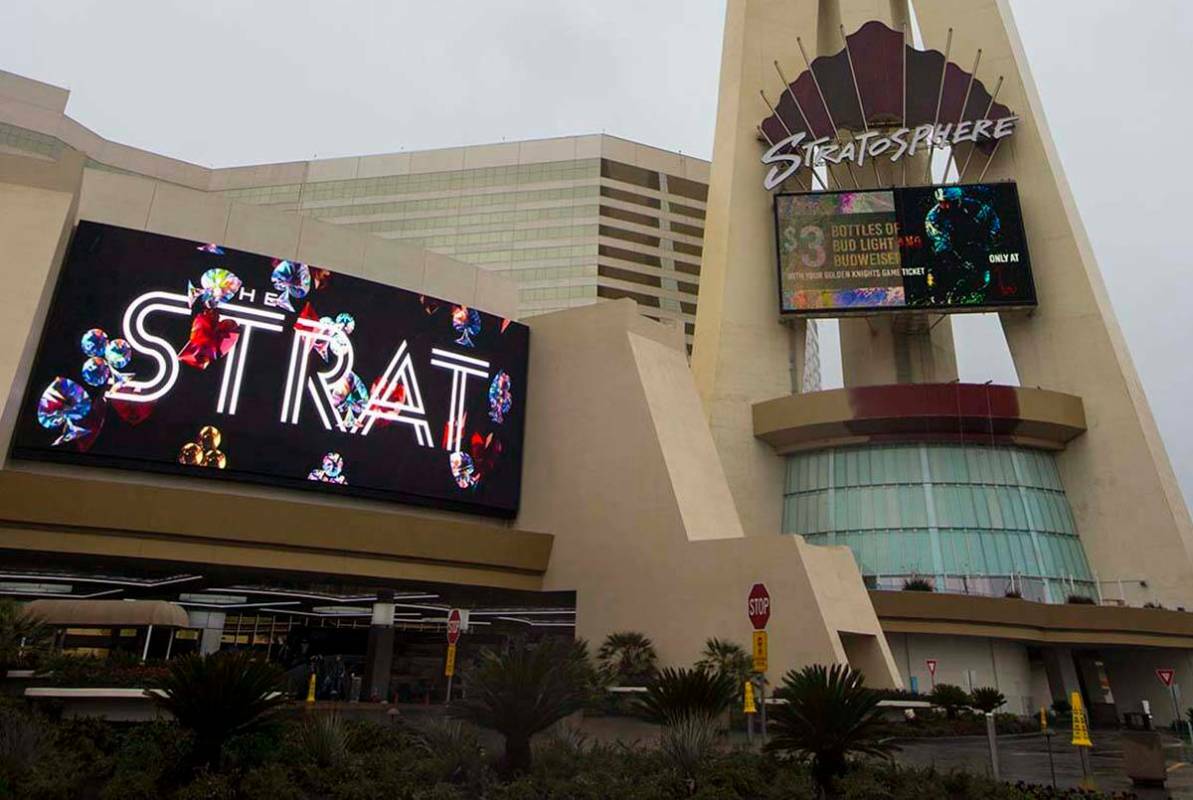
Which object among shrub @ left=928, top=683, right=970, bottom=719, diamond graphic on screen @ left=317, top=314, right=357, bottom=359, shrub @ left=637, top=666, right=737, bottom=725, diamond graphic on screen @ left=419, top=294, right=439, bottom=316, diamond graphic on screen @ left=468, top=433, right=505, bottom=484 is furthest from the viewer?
diamond graphic on screen @ left=419, top=294, right=439, bottom=316

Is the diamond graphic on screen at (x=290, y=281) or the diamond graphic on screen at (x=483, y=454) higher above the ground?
the diamond graphic on screen at (x=290, y=281)

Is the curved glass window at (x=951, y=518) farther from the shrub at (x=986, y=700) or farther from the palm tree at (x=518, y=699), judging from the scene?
the palm tree at (x=518, y=699)

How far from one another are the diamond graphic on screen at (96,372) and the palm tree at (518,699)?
1909 cm

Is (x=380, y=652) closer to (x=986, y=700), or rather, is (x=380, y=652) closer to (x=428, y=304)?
(x=428, y=304)

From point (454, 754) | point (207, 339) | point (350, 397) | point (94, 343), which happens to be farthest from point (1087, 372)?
point (94, 343)

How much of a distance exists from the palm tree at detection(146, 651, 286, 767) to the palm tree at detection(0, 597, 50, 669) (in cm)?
754

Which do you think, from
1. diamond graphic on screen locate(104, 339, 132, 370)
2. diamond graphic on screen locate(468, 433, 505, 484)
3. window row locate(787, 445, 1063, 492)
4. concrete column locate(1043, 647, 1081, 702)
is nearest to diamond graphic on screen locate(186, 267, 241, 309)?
diamond graphic on screen locate(104, 339, 132, 370)

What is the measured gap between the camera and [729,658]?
1008 inches

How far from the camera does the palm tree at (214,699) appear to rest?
1185 centimetres

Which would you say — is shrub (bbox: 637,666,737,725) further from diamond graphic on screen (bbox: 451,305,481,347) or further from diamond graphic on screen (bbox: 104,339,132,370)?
diamond graphic on screen (bbox: 451,305,481,347)

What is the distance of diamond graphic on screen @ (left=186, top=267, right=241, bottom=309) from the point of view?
2827 cm

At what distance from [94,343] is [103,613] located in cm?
884

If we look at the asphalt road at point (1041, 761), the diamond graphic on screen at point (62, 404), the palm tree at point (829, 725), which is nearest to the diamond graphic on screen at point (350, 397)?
the diamond graphic on screen at point (62, 404)

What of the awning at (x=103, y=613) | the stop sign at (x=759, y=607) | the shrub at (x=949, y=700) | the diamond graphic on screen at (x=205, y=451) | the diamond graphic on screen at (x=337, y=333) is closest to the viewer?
the stop sign at (x=759, y=607)
